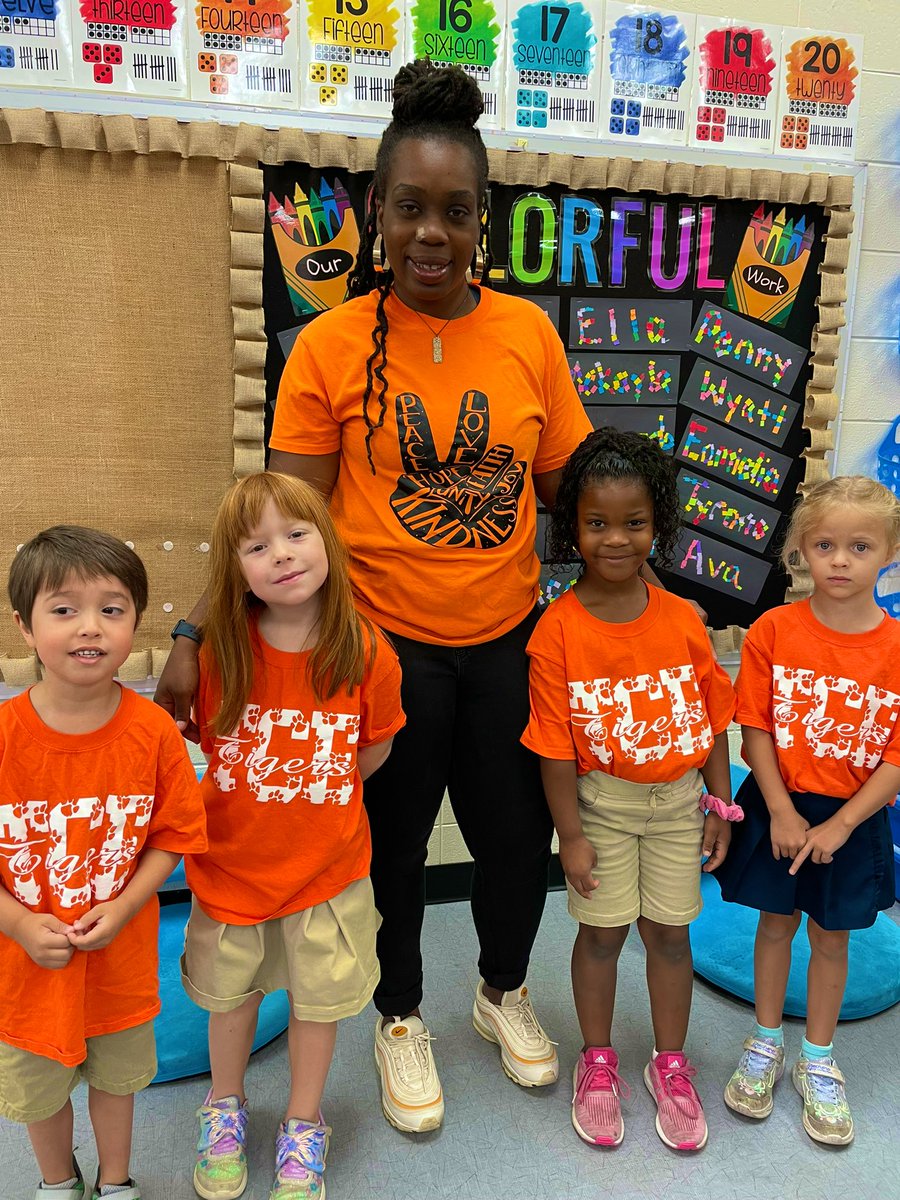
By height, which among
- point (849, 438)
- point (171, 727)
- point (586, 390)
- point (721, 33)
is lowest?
point (171, 727)

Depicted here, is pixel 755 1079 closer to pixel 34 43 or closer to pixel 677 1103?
pixel 677 1103

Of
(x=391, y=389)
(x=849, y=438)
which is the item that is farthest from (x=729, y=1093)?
(x=849, y=438)

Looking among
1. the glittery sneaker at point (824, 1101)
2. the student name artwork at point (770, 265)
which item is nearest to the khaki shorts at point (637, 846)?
the glittery sneaker at point (824, 1101)

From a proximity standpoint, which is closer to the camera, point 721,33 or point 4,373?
point 4,373

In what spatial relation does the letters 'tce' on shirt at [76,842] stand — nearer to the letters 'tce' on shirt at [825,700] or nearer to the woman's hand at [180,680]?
the woman's hand at [180,680]

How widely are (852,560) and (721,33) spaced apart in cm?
138

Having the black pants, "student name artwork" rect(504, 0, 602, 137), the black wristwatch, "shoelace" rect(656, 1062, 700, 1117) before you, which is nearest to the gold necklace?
the black pants

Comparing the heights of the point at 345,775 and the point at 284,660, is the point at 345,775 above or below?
below

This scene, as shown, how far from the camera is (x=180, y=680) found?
1.28 metres

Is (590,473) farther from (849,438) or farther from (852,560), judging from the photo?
(849,438)

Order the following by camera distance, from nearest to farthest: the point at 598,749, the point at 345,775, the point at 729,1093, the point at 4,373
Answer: the point at 345,775, the point at 598,749, the point at 729,1093, the point at 4,373

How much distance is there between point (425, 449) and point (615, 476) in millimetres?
305

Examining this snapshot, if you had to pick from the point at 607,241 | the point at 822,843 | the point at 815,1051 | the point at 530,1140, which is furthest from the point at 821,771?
the point at 607,241

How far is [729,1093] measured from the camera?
1.57 meters
